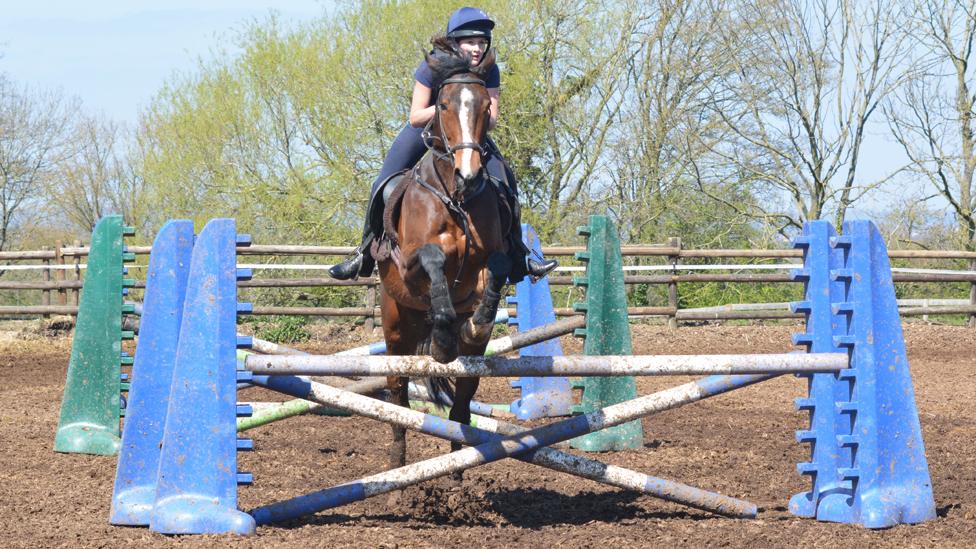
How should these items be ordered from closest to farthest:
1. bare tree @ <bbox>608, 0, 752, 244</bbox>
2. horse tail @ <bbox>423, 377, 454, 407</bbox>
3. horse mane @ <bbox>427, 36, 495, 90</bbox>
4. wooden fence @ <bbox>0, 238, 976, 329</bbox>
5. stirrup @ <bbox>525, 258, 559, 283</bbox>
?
horse mane @ <bbox>427, 36, 495, 90</bbox> < stirrup @ <bbox>525, 258, 559, 283</bbox> < horse tail @ <bbox>423, 377, 454, 407</bbox> < wooden fence @ <bbox>0, 238, 976, 329</bbox> < bare tree @ <bbox>608, 0, 752, 244</bbox>

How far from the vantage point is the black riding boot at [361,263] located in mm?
5691

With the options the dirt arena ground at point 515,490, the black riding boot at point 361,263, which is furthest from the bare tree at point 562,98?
the black riding boot at point 361,263

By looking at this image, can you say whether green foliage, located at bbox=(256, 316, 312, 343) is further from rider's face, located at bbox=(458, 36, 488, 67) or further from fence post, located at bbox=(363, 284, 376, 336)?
rider's face, located at bbox=(458, 36, 488, 67)

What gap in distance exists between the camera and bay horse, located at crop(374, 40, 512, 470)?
4.56 metres

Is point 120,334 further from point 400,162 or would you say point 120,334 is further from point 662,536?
point 662,536

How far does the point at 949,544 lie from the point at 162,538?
2984mm

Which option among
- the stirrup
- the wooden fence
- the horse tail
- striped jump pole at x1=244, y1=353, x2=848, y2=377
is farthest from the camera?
the wooden fence

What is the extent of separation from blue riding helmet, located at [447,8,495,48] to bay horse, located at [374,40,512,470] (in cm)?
8

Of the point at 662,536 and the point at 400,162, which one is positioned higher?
the point at 400,162

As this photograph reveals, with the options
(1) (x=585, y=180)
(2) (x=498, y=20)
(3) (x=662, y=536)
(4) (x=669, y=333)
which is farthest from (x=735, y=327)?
(3) (x=662, y=536)

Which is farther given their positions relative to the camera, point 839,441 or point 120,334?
point 120,334

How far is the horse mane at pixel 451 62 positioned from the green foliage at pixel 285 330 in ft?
40.1

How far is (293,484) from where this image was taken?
5.76 m

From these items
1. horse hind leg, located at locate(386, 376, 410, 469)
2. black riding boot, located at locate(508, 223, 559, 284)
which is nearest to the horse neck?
black riding boot, located at locate(508, 223, 559, 284)
